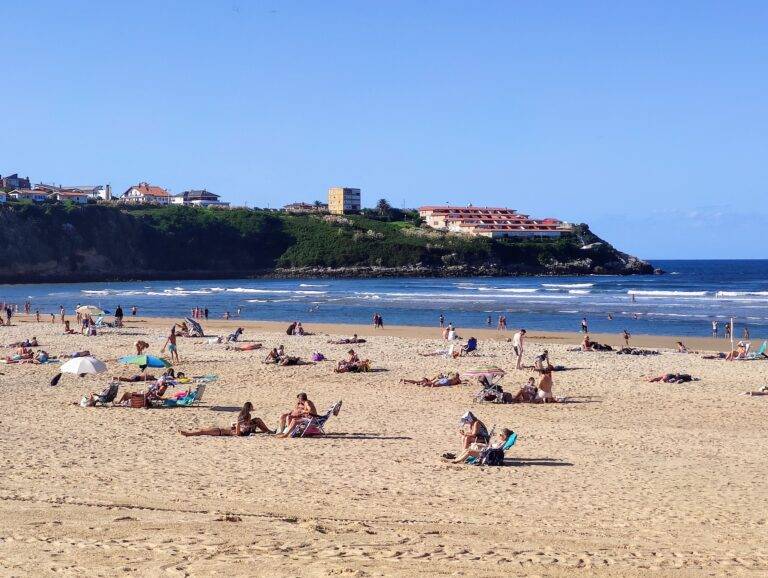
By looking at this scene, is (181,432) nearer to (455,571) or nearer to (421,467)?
(421,467)

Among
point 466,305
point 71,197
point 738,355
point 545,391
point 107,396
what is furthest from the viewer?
point 71,197

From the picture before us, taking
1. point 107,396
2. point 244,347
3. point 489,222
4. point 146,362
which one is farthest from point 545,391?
point 489,222

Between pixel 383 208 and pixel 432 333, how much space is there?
12410 cm

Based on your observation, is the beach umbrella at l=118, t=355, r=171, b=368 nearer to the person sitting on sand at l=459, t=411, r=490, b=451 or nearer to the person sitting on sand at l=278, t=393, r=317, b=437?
the person sitting on sand at l=278, t=393, r=317, b=437

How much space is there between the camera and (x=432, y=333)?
36.6 meters

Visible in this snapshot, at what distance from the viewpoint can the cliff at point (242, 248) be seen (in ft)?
320

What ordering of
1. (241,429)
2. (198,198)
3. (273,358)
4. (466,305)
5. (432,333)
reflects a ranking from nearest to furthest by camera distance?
(241,429) < (273,358) < (432,333) < (466,305) < (198,198)

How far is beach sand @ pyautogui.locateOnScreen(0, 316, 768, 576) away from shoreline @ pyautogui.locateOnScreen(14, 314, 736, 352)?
11332mm

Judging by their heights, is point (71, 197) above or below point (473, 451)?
above

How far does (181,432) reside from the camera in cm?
1367

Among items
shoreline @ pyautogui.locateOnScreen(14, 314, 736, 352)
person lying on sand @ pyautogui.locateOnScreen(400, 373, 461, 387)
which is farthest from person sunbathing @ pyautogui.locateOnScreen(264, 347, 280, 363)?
shoreline @ pyautogui.locateOnScreen(14, 314, 736, 352)

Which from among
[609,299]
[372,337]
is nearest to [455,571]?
[372,337]

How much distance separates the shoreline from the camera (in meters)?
32.2

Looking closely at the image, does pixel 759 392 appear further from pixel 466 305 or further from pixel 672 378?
pixel 466 305
